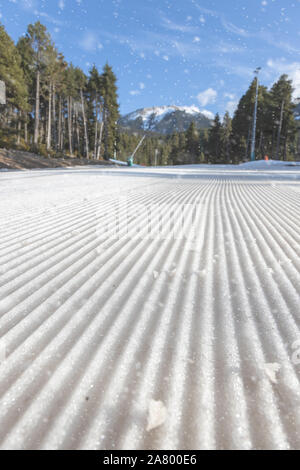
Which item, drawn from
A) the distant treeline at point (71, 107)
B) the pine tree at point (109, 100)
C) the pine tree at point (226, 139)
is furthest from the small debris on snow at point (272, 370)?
the pine tree at point (226, 139)

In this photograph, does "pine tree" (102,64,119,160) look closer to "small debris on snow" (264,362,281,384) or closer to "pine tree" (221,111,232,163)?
"pine tree" (221,111,232,163)

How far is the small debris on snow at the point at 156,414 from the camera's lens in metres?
0.87

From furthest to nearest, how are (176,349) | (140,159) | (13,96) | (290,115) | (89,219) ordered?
(140,159) → (290,115) → (13,96) → (89,219) → (176,349)

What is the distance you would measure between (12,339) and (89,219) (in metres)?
2.07

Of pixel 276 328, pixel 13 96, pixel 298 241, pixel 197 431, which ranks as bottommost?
pixel 197 431

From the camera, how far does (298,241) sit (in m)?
2.46

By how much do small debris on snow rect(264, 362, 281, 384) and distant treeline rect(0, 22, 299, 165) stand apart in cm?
2274

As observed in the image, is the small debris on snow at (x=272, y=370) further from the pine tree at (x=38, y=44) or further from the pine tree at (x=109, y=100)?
the pine tree at (x=109, y=100)

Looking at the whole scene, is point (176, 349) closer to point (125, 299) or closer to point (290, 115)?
point (125, 299)

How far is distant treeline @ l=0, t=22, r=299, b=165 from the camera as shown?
22.8 metres

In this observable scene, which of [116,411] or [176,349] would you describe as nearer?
[116,411]

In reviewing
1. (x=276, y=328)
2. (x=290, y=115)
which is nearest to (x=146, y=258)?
(x=276, y=328)

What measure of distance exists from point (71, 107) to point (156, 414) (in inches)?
1533

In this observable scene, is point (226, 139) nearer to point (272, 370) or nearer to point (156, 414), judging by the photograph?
point (272, 370)
